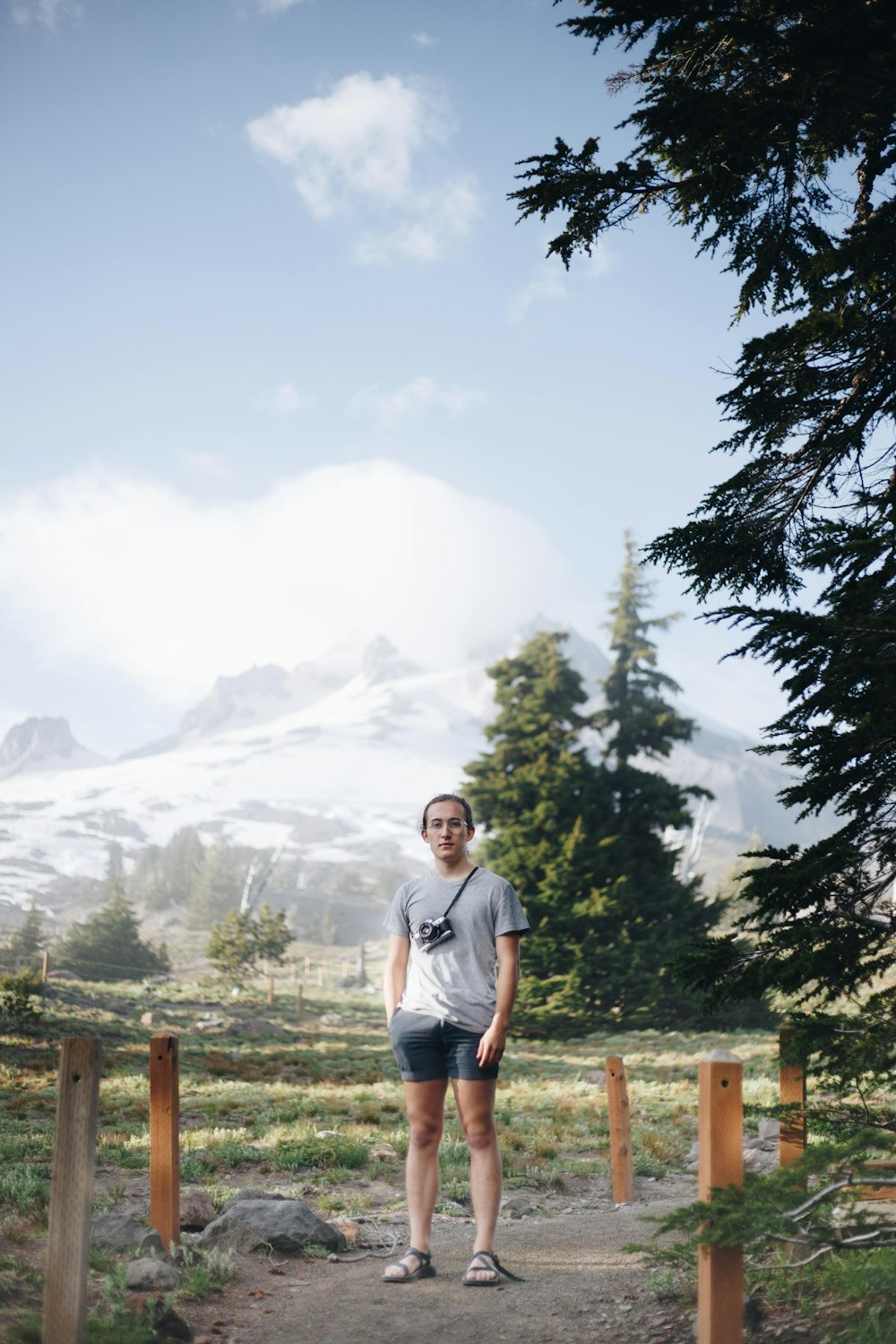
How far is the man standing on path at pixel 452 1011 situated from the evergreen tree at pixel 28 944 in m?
36.8

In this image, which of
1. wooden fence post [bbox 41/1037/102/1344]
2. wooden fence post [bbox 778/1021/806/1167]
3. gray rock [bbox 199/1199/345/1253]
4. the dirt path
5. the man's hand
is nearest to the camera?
wooden fence post [bbox 41/1037/102/1344]

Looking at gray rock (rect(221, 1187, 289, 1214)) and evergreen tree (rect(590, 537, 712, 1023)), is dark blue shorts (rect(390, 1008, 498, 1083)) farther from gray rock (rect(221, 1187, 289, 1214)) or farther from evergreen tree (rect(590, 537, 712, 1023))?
evergreen tree (rect(590, 537, 712, 1023))

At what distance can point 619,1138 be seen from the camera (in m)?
7.94

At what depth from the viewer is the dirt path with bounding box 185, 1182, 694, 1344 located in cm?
421

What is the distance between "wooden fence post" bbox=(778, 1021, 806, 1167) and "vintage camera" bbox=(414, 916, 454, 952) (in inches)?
60.5

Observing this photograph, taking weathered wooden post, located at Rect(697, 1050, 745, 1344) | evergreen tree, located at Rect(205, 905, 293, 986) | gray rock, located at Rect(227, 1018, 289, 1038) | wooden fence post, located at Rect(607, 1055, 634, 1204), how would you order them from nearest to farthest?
weathered wooden post, located at Rect(697, 1050, 745, 1344)
wooden fence post, located at Rect(607, 1055, 634, 1204)
gray rock, located at Rect(227, 1018, 289, 1038)
evergreen tree, located at Rect(205, 905, 293, 986)

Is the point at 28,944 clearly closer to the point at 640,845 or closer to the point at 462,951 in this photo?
the point at 640,845

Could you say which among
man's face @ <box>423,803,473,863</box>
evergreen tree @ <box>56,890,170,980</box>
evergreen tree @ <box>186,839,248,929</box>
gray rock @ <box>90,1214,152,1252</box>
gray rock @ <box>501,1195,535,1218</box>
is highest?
man's face @ <box>423,803,473,863</box>

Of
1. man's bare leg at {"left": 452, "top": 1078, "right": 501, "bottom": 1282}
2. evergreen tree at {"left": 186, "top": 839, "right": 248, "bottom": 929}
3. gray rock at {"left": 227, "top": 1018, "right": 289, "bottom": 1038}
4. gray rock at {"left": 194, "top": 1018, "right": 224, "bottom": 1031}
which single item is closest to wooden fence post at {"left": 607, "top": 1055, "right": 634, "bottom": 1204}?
man's bare leg at {"left": 452, "top": 1078, "right": 501, "bottom": 1282}

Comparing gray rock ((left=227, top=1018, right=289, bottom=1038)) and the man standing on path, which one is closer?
the man standing on path

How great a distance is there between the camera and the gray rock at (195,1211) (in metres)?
6.39

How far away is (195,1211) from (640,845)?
21815 millimetres

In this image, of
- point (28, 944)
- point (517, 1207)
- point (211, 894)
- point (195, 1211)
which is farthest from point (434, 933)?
point (211, 894)

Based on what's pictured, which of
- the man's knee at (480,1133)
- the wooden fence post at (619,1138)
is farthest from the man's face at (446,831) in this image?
the wooden fence post at (619,1138)
